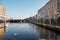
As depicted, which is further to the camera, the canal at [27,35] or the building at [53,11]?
the building at [53,11]

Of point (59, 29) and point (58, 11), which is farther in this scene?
point (58, 11)

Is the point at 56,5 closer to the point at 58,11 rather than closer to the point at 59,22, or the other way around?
the point at 58,11

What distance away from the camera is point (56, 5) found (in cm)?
7262

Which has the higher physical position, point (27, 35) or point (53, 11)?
point (53, 11)

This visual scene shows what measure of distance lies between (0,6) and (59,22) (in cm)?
7689

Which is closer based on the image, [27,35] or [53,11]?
[27,35]

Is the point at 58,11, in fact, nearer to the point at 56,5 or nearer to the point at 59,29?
the point at 56,5

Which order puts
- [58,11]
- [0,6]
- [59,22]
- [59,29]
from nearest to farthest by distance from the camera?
[59,29] < [59,22] < [58,11] < [0,6]

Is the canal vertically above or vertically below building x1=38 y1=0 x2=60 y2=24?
below

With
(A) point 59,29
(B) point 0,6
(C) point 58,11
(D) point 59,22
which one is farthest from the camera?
(B) point 0,6

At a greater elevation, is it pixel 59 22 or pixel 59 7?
pixel 59 7

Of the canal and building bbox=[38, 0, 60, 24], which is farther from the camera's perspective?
building bbox=[38, 0, 60, 24]

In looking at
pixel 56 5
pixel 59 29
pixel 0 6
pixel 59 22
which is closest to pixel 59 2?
pixel 56 5

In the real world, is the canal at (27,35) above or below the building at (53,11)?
below
